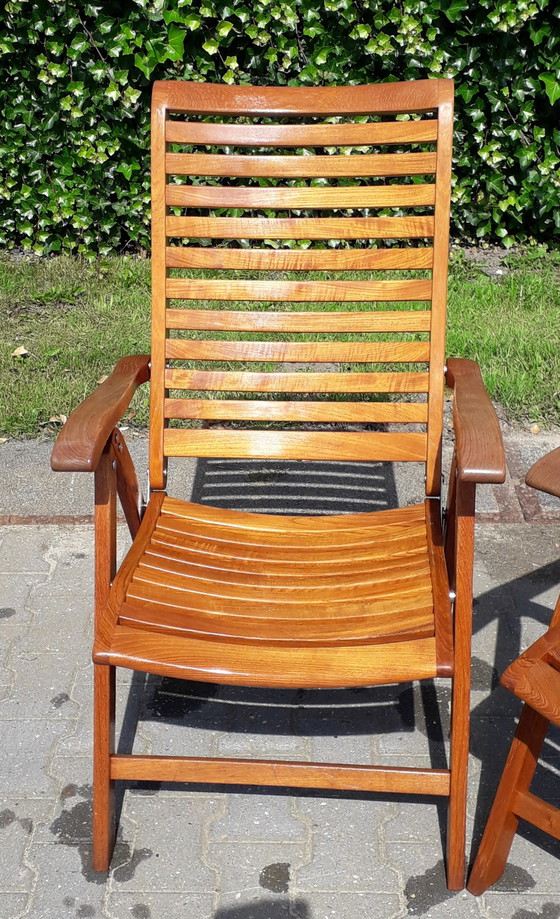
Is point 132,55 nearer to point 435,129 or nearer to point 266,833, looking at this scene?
point 435,129

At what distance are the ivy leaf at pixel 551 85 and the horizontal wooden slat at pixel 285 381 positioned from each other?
2793mm

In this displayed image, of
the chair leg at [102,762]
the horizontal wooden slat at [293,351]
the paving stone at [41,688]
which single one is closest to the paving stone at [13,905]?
the chair leg at [102,762]

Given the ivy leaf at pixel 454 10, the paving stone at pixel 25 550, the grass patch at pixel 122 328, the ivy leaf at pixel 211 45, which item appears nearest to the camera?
the paving stone at pixel 25 550

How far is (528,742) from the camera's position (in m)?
2.11

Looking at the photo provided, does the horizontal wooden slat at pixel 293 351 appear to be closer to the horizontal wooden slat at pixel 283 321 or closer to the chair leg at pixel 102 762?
the horizontal wooden slat at pixel 283 321

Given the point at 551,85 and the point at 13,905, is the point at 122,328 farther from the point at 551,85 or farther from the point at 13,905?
the point at 13,905

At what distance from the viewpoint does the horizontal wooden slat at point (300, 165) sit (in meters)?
2.65

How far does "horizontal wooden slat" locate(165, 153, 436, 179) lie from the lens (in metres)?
2.65

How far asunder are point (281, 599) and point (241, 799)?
0.53 metres

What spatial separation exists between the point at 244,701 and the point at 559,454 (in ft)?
3.80

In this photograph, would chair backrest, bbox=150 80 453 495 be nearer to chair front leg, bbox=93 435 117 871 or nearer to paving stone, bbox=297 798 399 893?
chair front leg, bbox=93 435 117 871

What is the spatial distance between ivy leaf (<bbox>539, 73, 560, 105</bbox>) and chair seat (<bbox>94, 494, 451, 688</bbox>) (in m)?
3.00

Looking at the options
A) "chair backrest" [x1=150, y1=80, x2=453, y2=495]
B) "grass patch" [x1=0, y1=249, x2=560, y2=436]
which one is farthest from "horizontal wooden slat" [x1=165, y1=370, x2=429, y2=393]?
"grass patch" [x1=0, y1=249, x2=560, y2=436]

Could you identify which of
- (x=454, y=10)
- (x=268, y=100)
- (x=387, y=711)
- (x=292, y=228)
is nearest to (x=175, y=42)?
(x=454, y=10)
